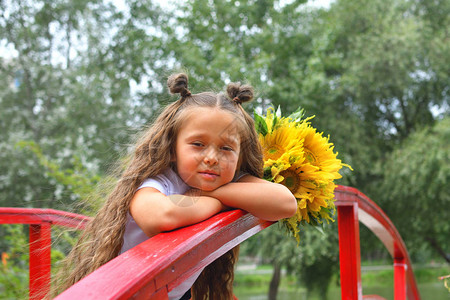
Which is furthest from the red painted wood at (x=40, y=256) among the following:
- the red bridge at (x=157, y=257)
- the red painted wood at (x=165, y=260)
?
the red painted wood at (x=165, y=260)

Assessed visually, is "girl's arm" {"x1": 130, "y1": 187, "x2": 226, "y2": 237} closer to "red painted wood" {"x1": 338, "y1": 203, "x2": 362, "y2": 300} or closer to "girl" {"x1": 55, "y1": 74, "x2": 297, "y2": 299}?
"girl" {"x1": 55, "y1": 74, "x2": 297, "y2": 299}

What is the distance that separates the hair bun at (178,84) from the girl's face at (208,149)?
0.48ft

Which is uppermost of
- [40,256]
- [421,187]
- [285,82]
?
[285,82]

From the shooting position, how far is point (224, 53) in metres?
10.5

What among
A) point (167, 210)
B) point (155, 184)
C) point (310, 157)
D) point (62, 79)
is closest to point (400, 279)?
point (310, 157)

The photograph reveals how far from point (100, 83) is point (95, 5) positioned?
8.10 feet

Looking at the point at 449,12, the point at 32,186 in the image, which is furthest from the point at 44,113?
the point at 449,12

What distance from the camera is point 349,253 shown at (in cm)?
229

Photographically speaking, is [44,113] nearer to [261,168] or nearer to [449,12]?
[449,12]

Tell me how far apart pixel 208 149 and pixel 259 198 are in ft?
0.64

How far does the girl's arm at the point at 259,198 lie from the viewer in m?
1.26

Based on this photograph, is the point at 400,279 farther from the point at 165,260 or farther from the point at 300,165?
the point at 165,260

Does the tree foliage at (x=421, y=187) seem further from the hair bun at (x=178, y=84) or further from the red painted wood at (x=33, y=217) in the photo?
the hair bun at (x=178, y=84)

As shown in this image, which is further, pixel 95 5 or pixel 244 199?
pixel 95 5
